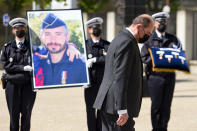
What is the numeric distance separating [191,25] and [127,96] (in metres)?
17.9

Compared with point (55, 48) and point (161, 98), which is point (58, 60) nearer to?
point (55, 48)

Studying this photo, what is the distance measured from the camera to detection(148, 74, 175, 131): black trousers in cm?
814

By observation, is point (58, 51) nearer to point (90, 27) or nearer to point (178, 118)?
point (90, 27)

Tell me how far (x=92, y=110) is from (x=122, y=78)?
2841 mm

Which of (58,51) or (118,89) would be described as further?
(58,51)

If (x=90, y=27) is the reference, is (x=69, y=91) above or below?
below

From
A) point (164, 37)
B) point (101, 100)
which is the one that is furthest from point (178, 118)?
point (101, 100)

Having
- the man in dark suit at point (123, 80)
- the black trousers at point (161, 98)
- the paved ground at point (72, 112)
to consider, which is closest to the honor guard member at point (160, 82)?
the black trousers at point (161, 98)

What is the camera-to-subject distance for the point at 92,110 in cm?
781

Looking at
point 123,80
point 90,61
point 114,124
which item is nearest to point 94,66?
point 90,61

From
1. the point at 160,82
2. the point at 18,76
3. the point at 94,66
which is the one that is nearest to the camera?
the point at 18,76

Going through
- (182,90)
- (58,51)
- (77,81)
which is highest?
(58,51)

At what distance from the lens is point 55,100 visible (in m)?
12.8

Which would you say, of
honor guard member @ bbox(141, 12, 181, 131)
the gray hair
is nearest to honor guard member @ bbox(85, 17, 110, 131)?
honor guard member @ bbox(141, 12, 181, 131)
